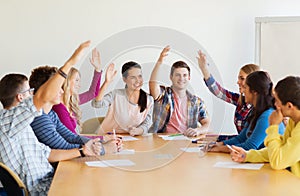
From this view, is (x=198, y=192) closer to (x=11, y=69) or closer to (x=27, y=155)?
(x=27, y=155)

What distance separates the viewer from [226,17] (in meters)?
4.70

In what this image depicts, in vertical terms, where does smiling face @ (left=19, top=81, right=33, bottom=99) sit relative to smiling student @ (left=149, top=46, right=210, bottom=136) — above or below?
above

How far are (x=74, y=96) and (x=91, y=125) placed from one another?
0.41 meters

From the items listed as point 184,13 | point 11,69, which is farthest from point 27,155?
point 184,13

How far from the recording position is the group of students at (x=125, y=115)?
2.17 m

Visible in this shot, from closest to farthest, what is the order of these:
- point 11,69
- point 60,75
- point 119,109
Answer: point 60,75, point 119,109, point 11,69

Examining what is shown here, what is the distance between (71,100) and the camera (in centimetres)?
347

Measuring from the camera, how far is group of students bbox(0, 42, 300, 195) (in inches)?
85.4

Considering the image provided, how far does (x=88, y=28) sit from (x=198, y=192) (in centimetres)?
301

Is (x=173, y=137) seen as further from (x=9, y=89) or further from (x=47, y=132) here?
(x=9, y=89)

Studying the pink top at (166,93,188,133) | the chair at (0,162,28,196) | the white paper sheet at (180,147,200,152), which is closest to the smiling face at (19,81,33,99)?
the chair at (0,162,28,196)

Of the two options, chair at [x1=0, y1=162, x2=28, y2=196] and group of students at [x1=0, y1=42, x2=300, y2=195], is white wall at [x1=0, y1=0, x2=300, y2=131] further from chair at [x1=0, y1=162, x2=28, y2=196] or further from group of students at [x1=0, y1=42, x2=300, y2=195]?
chair at [x1=0, y1=162, x2=28, y2=196]

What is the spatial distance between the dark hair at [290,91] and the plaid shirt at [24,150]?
4.00 ft

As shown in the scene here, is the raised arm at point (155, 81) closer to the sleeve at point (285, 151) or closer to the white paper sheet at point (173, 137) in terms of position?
the white paper sheet at point (173, 137)
